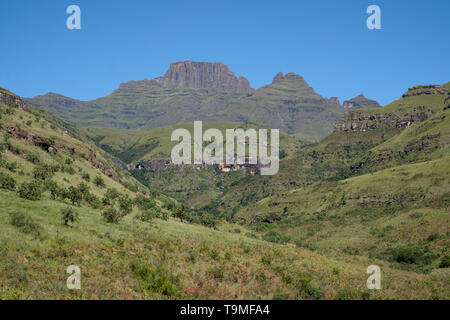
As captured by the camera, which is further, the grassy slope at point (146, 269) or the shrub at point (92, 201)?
the shrub at point (92, 201)

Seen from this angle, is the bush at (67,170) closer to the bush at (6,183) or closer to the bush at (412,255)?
the bush at (6,183)

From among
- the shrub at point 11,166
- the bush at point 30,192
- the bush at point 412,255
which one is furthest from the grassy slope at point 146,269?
the bush at point 412,255

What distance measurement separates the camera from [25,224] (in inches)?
998

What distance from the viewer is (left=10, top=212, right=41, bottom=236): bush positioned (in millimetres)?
24688

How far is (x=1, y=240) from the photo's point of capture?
73.4 feet

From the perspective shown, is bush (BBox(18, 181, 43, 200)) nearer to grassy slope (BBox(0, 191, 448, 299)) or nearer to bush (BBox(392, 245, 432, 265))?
grassy slope (BBox(0, 191, 448, 299))

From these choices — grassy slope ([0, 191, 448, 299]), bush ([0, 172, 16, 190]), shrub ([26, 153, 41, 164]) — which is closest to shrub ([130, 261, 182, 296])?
grassy slope ([0, 191, 448, 299])

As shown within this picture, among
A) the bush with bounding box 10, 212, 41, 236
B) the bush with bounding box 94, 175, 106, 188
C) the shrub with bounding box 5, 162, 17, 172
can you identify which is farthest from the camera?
the bush with bounding box 94, 175, 106, 188

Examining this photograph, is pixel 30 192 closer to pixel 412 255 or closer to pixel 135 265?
pixel 135 265

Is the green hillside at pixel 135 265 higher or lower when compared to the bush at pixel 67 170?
lower

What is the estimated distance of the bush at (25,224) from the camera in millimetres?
24688

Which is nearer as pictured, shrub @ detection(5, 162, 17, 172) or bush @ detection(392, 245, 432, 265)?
shrub @ detection(5, 162, 17, 172)
